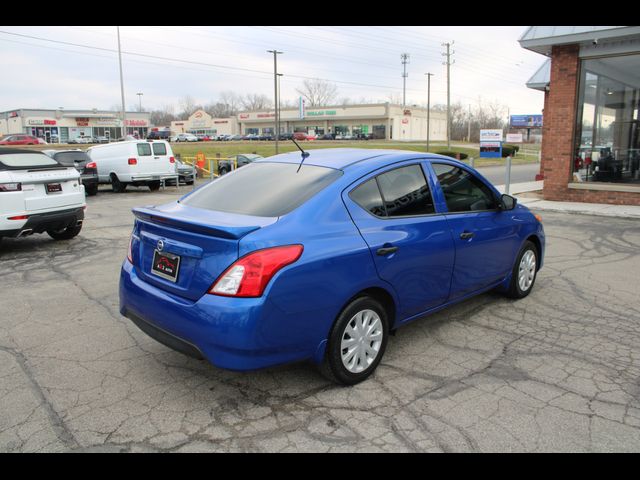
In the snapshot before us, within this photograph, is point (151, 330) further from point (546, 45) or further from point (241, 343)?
point (546, 45)

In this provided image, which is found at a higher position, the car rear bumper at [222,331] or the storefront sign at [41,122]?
the storefront sign at [41,122]

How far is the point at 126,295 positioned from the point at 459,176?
3.02m

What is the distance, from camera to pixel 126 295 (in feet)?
12.2

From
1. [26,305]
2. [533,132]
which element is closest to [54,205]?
[26,305]

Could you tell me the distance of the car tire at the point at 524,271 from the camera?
17.4 feet

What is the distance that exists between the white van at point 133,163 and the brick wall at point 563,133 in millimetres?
12408

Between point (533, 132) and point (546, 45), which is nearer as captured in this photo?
point (546, 45)

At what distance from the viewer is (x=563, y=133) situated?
527 inches

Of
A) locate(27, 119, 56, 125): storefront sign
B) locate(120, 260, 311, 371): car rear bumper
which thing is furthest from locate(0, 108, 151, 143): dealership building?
locate(120, 260, 311, 371): car rear bumper

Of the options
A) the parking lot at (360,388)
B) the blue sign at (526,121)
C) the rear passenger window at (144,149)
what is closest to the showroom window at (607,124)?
the parking lot at (360,388)

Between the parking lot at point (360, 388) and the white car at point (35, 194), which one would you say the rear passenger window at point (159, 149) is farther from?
the parking lot at point (360, 388)

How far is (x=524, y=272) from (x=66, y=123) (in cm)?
9075

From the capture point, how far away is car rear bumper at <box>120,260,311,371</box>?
298 cm
